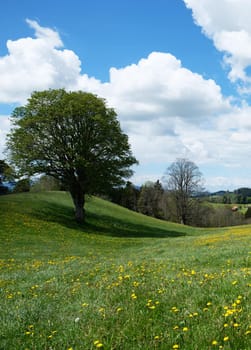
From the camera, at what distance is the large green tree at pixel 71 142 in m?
38.4

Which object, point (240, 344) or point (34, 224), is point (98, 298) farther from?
point (34, 224)

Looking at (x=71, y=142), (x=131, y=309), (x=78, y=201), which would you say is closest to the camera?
(x=131, y=309)

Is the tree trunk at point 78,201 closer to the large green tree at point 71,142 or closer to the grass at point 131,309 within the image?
the large green tree at point 71,142

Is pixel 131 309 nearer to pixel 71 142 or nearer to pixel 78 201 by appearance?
pixel 71 142

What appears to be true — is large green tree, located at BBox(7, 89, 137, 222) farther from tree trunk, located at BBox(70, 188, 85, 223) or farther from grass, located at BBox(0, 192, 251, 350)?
grass, located at BBox(0, 192, 251, 350)

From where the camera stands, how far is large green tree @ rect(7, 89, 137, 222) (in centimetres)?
3841

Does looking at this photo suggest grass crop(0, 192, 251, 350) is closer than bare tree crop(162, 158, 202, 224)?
Yes

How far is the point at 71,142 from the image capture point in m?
39.4

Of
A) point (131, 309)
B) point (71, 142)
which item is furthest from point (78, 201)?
point (131, 309)

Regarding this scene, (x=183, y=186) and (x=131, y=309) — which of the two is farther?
(x=183, y=186)

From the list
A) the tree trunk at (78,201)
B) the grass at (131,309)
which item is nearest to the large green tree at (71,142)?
the tree trunk at (78,201)

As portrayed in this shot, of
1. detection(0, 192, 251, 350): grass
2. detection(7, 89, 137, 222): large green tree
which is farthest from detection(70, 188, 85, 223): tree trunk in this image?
detection(0, 192, 251, 350): grass

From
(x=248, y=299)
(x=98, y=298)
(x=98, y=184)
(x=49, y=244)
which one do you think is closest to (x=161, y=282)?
(x=98, y=298)

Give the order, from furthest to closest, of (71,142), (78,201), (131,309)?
(78,201) < (71,142) < (131,309)
